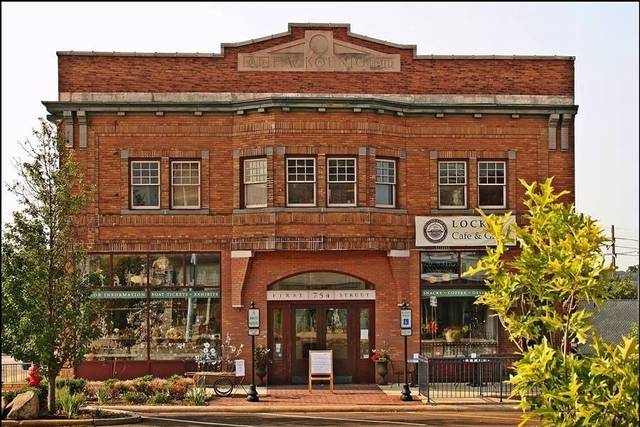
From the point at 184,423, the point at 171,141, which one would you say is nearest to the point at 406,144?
the point at 171,141

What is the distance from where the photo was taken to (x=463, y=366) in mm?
30219

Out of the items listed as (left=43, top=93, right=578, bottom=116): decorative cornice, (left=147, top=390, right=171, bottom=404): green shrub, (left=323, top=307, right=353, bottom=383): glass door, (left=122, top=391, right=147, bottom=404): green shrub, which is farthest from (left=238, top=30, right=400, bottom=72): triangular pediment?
(left=122, top=391, right=147, bottom=404): green shrub

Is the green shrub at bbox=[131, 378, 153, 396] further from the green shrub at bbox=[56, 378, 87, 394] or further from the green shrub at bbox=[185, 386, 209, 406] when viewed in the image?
the green shrub at bbox=[56, 378, 87, 394]

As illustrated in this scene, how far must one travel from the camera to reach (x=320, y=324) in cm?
3031

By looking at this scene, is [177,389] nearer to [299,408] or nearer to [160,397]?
[160,397]

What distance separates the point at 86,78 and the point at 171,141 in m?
3.31

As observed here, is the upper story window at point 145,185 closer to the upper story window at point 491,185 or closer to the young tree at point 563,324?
the upper story window at point 491,185

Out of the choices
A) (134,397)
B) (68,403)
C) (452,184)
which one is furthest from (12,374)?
(452,184)

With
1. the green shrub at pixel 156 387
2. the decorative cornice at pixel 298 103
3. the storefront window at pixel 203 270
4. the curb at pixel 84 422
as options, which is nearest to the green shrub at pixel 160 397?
the green shrub at pixel 156 387

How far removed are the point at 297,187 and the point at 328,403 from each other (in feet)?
23.0

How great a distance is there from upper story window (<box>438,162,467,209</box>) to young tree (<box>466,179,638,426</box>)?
50.6ft

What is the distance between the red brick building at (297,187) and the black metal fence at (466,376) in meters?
0.74

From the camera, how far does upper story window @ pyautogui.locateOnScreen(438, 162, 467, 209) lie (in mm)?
31016

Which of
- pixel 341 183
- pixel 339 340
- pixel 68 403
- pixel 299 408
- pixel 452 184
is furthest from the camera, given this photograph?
pixel 452 184
